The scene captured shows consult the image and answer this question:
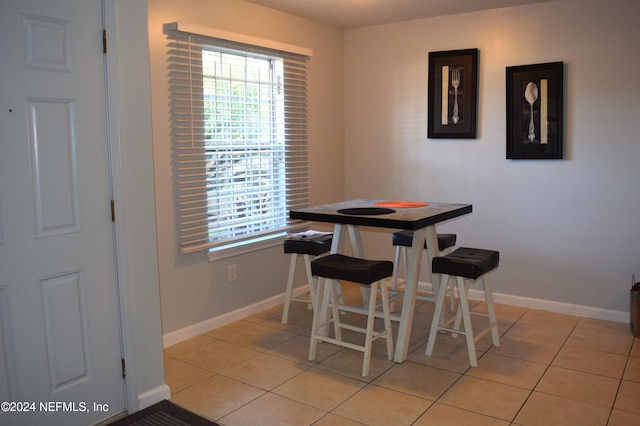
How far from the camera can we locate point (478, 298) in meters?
4.73

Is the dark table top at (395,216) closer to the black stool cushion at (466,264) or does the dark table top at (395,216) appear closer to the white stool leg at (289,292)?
the black stool cushion at (466,264)

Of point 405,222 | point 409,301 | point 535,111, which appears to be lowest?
point 409,301

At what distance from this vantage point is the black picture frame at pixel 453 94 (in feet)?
14.9

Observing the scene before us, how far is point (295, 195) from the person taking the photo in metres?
4.72

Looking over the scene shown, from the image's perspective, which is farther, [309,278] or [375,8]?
[375,8]

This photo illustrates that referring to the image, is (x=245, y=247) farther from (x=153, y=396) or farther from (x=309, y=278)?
(x=153, y=396)

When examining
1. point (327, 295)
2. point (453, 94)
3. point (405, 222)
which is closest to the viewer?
point (405, 222)

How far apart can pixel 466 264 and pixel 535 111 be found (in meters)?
1.69

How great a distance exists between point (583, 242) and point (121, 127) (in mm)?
3386

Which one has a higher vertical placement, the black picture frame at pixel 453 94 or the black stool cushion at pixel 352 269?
the black picture frame at pixel 453 94

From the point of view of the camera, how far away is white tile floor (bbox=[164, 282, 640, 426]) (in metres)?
2.78

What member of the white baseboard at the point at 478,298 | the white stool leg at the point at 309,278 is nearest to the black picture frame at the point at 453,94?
the white baseboard at the point at 478,298

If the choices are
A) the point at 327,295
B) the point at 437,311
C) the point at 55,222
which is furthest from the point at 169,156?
the point at 437,311

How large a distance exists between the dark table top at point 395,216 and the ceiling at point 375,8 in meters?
1.56
